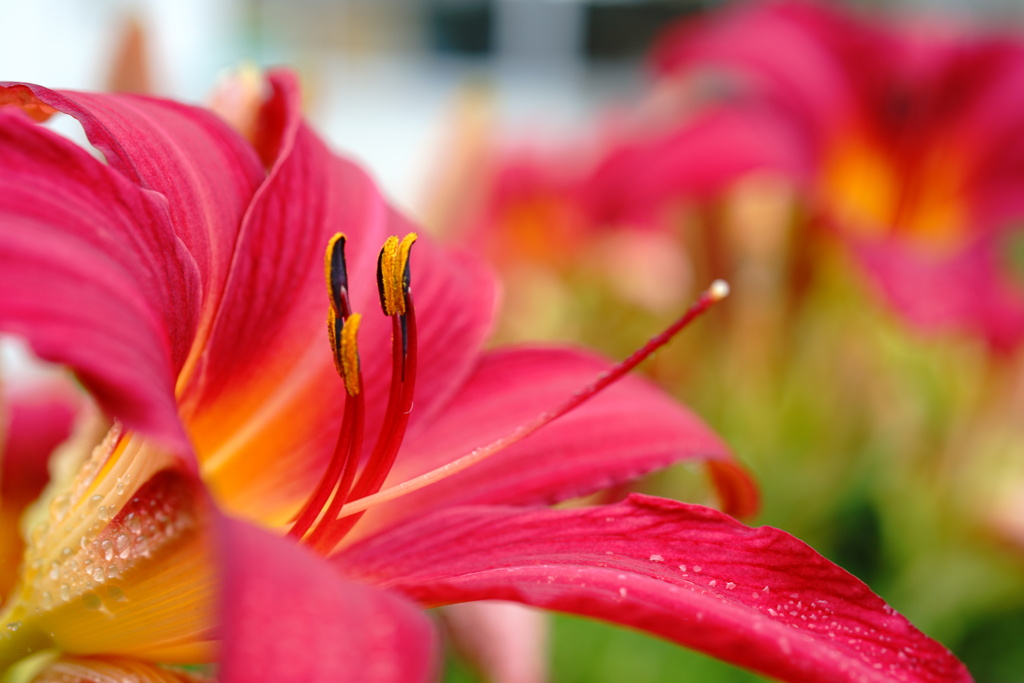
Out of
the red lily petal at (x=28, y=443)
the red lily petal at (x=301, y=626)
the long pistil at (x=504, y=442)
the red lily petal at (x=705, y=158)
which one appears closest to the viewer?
the red lily petal at (x=301, y=626)

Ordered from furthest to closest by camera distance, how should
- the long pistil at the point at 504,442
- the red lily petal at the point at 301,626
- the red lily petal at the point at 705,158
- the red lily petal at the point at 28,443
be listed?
1. the red lily petal at the point at 705,158
2. the red lily petal at the point at 28,443
3. the long pistil at the point at 504,442
4. the red lily petal at the point at 301,626

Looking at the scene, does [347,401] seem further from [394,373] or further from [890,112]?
[890,112]

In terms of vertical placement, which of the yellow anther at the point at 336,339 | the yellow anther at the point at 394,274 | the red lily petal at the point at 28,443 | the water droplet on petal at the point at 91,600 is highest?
the yellow anther at the point at 394,274

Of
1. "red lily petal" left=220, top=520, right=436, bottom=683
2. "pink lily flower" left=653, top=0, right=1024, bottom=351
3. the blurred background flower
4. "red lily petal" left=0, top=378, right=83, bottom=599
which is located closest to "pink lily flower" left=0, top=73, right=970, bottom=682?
"red lily petal" left=220, top=520, right=436, bottom=683

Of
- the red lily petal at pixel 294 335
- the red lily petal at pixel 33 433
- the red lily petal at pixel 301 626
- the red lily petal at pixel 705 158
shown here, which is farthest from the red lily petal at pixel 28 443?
the red lily petal at pixel 705 158

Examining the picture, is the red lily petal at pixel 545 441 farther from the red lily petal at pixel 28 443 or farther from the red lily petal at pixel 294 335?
the red lily petal at pixel 28 443

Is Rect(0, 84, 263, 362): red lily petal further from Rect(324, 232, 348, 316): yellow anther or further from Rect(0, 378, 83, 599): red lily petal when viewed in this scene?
Rect(0, 378, 83, 599): red lily petal

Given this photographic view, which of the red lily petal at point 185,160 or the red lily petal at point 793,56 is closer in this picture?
the red lily petal at point 185,160

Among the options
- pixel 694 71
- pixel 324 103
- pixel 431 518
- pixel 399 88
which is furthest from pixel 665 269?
pixel 399 88
